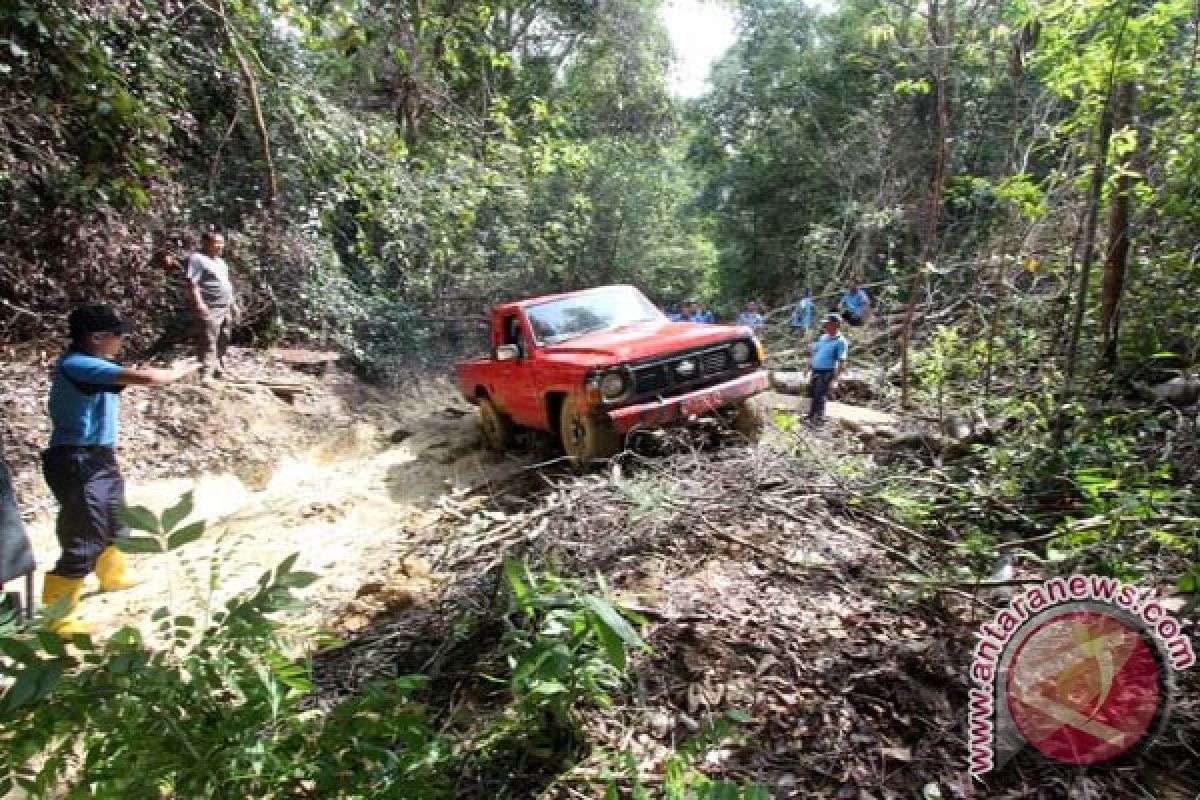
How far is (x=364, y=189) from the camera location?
30.6ft

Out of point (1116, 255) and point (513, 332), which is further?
point (513, 332)

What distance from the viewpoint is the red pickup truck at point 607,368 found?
481cm

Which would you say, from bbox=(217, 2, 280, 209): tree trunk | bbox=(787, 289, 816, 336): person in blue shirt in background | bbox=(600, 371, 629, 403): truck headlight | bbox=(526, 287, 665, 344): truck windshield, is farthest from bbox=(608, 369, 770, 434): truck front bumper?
bbox=(217, 2, 280, 209): tree trunk

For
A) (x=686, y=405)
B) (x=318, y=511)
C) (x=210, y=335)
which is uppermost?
(x=210, y=335)

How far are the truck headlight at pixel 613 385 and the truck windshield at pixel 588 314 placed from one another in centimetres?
112

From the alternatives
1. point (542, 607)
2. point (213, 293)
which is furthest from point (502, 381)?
point (542, 607)

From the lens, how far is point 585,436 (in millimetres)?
4926

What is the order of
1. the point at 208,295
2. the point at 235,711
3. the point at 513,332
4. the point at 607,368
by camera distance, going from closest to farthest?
the point at 235,711 → the point at 607,368 → the point at 513,332 → the point at 208,295

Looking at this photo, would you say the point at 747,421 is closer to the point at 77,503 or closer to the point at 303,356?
the point at 77,503

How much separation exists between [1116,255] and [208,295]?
28.3ft

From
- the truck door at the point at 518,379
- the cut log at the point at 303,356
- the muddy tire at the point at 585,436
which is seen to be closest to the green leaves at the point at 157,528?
the muddy tire at the point at 585,436

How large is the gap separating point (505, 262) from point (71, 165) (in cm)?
854

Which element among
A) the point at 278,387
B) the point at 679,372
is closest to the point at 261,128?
the point at 278,387

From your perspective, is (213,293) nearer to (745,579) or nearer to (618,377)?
(618,377)
